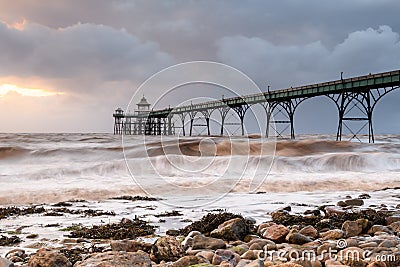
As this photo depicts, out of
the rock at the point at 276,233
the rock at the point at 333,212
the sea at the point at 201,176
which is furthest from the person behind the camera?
the sea at the point at 201,176

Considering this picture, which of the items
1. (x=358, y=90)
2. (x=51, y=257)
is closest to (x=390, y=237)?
(x=51, y=257)

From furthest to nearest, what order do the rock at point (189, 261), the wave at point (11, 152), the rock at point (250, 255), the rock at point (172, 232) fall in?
the wave at point (11, 152) < the rock at point (172, 232) < the rock at point (250, 255) < the rock at point (189, 261)

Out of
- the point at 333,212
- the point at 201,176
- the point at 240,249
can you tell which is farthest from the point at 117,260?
the point at 201,176

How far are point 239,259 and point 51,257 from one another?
184 cm

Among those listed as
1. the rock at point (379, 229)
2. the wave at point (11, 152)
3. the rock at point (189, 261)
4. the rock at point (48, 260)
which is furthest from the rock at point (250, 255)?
the wave at point (11, 152)

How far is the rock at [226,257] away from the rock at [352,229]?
73.6 inches

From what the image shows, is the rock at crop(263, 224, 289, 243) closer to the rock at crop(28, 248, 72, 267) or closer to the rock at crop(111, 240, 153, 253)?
the rock at crop(111, 240, 153, 253)

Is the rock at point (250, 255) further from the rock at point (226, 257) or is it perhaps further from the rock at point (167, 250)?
the rock at point (167, 250)

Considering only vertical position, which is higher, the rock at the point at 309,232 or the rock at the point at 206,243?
the rock at the point at 206,243

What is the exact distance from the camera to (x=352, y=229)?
4969 millimetres

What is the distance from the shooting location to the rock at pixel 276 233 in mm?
4703

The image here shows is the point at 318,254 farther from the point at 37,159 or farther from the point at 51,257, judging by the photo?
the point at 37,159

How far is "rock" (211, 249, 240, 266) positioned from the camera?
367 centimetres

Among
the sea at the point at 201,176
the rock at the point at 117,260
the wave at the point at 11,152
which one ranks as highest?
the wave at the point at 11,152
